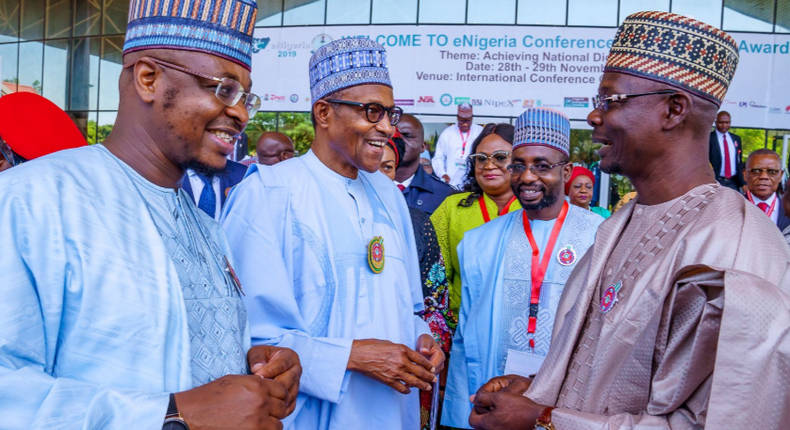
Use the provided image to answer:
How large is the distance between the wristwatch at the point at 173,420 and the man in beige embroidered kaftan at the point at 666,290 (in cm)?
102

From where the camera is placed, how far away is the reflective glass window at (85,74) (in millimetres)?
21094

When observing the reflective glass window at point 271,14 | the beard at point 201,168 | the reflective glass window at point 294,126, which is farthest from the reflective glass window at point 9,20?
the beard at point 201,168

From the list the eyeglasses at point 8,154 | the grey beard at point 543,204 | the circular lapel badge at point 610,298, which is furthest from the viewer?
the grey beard at point 543,204

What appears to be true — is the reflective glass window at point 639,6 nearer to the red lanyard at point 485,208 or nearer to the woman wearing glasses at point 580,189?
the woman wearing glasses at point 580,189

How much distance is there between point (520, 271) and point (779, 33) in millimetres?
13896

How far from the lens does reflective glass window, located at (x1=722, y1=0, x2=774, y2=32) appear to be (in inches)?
614

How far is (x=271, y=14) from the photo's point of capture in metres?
17.2

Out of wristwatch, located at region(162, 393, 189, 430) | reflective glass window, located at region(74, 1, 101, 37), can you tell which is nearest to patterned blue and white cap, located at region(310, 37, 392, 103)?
wristwatch, located at region(162, 393, 189, 430)

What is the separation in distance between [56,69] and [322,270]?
22.7 meters

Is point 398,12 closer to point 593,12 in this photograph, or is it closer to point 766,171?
point 593,12

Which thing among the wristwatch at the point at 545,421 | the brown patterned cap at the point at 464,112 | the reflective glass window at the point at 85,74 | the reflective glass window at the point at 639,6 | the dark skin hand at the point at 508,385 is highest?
the reflective glass window at the point at 639,6

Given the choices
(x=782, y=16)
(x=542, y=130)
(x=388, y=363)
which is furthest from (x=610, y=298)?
(x=782, y=16)

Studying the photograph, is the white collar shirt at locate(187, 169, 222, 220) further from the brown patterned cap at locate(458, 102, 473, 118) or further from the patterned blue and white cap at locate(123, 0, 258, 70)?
the brown patterned cap at locate(458, 102, 473, 118)

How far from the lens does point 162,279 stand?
5.37 ft
